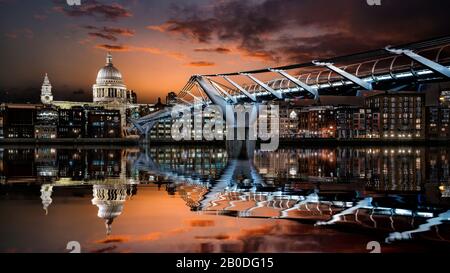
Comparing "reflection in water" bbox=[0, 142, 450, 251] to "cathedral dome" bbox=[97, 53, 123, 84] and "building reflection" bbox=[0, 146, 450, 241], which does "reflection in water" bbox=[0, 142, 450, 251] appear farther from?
"cathedral dome" bbox=[97, 53, 123, 84]

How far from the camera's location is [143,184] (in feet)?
66.9

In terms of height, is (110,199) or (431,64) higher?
(431,64)

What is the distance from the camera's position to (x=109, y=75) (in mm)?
155125

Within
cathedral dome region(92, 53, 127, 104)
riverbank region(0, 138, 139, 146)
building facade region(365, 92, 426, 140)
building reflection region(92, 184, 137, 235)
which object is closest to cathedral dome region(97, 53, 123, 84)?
cathedral dome region(92, 53, 127, 104)

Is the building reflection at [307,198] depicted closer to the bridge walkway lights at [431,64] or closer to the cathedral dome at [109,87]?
the bridge walkway lights at [431,64]

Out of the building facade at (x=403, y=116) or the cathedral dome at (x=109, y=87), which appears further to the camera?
the cathedral dome at (x=109, y=87)

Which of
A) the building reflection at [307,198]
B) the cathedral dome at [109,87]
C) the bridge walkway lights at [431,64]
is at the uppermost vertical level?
the cathedral dome at [109,87]

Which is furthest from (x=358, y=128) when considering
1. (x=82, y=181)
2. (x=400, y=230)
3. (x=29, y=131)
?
(x=400, y=230)

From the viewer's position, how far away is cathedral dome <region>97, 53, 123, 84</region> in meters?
155

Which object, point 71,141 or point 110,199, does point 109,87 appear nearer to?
point 71,141

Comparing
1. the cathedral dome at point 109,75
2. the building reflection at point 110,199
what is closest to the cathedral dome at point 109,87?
the cathedral dome at point 109,75

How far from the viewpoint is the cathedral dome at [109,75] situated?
507ft

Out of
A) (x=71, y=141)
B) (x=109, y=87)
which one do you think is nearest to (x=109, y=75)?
(x=109, y=87)
